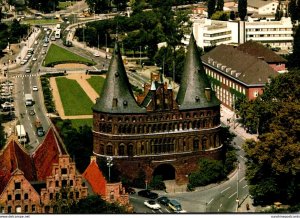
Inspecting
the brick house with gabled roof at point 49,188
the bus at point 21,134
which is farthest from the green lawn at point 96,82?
the brick house with gabled roof at point 49,188

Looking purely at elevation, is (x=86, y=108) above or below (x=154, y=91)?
below

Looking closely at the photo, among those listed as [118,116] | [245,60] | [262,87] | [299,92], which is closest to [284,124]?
[299,92]

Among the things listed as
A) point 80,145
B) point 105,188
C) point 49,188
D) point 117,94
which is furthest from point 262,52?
point 49,188

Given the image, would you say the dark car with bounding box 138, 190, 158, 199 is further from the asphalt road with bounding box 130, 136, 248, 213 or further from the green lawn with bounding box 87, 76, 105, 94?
the green lawn with bounding box 87, 76, 105, 94

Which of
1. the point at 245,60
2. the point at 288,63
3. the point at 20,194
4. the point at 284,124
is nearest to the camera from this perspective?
the point at 20,194

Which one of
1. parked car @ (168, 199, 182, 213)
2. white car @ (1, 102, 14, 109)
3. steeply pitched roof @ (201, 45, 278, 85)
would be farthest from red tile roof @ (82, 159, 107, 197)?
white car @ (1, 102, 14, 109)

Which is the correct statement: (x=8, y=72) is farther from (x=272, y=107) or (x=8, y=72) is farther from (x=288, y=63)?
(x=272, y=107)
